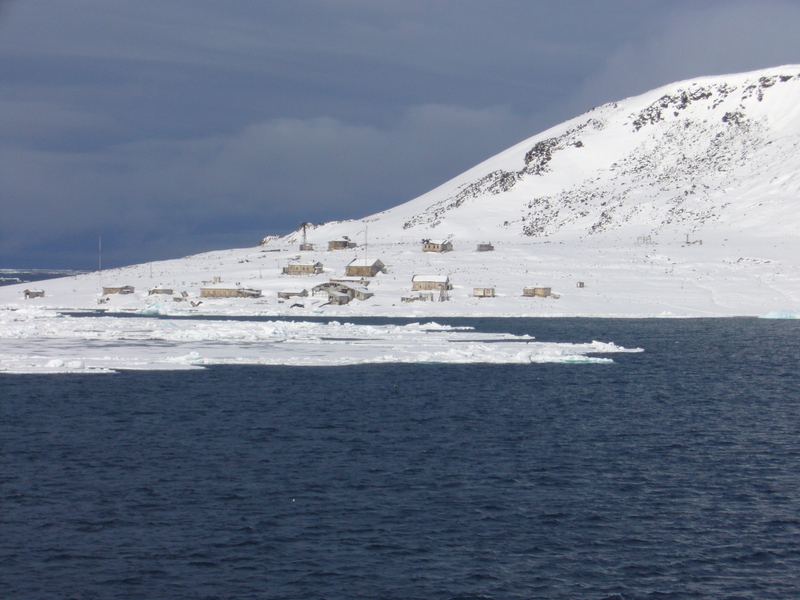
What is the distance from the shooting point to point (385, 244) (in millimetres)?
163750

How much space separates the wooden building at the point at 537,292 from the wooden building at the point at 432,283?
942 centimetres

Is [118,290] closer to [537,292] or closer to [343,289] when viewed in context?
[343,289]

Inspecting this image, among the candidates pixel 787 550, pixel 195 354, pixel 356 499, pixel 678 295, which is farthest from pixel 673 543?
pixel 678 295

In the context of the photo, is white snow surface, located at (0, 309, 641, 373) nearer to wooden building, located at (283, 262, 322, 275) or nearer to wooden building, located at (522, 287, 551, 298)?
wooden building, located at (522, 287, 551, 298)

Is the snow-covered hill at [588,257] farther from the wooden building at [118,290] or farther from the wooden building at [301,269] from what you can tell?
the wooden building at [301,269]

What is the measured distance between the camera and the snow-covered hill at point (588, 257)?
96.6 metres

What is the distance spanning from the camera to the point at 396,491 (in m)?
24.2

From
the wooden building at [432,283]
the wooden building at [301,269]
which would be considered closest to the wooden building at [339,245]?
the wooden building at [301,269]

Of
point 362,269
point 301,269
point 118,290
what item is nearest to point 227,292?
point 118,290

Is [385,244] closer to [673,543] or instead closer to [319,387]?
[319,387]

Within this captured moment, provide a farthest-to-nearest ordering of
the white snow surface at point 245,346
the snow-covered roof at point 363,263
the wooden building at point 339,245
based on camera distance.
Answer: the wooden building at point 339,245, the snow-covered roof at point 363,263, the white snow surface at point 245,346

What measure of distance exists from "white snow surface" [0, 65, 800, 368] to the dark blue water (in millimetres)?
51853

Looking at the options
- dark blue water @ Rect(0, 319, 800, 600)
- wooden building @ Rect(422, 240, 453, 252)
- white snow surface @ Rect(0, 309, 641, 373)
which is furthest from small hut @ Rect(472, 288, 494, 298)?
dark blue water @ Rect(0, 319, 800, 600)

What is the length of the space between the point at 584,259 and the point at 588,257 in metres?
2.31
